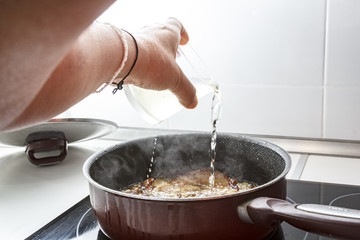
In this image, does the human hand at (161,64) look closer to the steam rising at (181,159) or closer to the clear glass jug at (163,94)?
the clear glass jug at (163,94)

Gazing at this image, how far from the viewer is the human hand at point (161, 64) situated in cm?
74

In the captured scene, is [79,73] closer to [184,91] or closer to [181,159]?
[184,91]

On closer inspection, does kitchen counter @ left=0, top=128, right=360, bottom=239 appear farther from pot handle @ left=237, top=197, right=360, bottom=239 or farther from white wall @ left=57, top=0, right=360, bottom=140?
pot handle @ left=237, top=197, right=360, bottom=239

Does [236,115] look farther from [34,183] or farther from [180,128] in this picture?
[34,183]

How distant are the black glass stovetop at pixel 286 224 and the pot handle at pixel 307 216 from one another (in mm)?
136

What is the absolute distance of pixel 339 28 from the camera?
3.64ft

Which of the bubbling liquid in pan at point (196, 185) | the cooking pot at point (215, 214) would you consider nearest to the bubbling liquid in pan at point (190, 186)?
the bubbling liquid in pan at point (196, 185)

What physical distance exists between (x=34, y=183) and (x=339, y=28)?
0.82 meters

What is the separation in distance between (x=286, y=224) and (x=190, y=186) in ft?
0.78

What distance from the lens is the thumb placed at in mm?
820

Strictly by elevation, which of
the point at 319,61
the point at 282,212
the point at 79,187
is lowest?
the point at 79,187

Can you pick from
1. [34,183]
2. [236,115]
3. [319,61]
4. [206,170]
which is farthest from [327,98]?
[34,183]

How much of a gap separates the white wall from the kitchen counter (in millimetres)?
41

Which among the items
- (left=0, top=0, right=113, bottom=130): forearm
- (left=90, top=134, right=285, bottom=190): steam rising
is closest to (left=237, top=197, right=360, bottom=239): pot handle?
(left=90, top=134, right=285, bottom=190): steam rising
